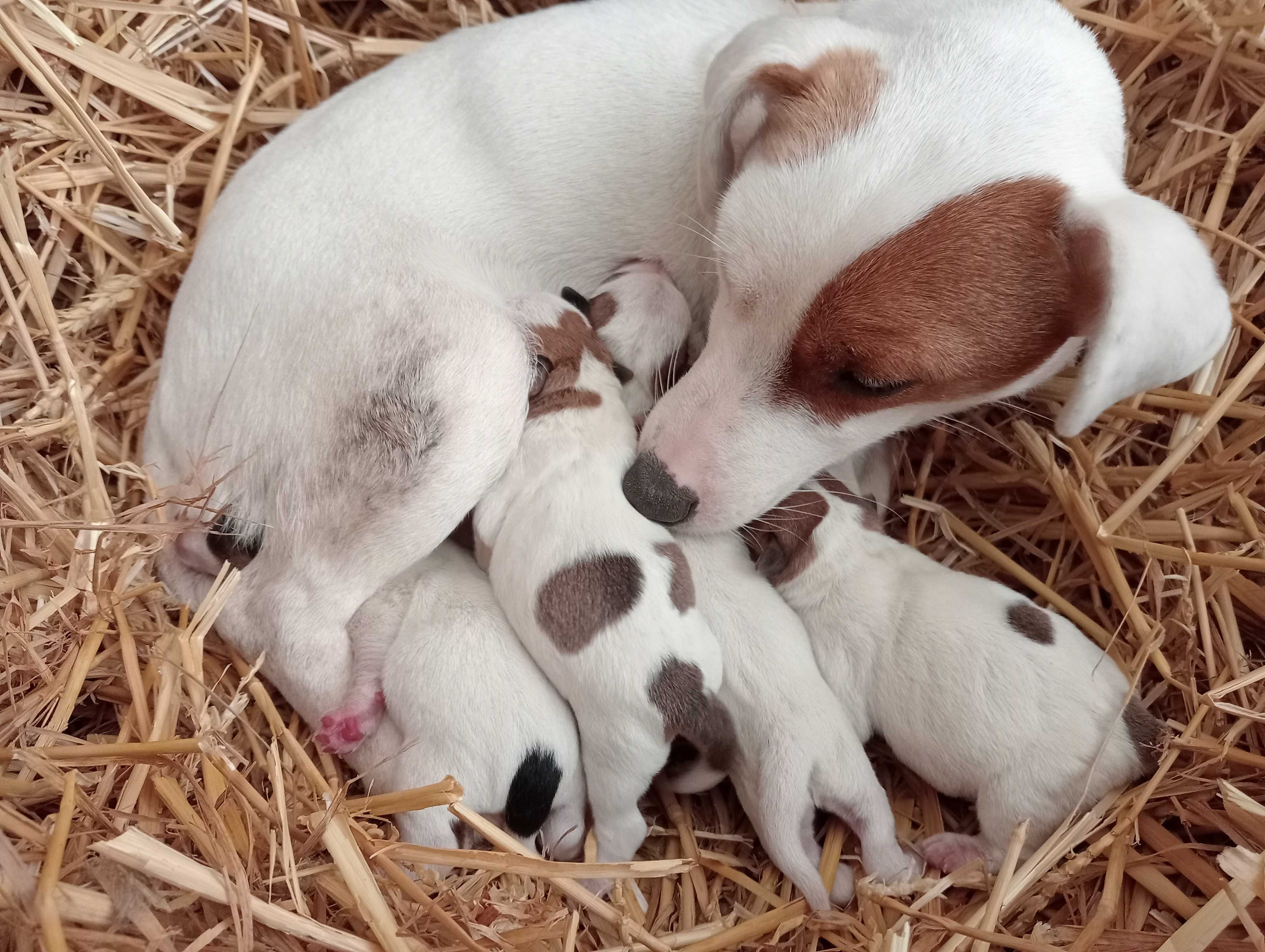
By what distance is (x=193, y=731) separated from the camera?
183 centimetres

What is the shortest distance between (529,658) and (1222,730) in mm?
1407

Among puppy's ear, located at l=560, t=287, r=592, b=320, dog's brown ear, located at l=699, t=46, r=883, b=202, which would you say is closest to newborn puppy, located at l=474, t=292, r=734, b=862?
puppy's ear, located at l=560, t=287, r=592, b=320

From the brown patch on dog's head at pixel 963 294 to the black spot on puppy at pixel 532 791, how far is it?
0.91m

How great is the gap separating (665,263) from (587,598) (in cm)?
96

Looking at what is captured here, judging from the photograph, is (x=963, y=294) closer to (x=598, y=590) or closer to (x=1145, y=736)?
(x=598, y=590)

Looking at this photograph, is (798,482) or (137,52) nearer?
(798,482)

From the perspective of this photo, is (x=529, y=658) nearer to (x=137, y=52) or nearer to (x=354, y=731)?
(x=354, y=731)

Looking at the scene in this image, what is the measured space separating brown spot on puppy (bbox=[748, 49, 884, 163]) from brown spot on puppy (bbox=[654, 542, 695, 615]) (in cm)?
76

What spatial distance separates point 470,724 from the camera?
1.78 meters

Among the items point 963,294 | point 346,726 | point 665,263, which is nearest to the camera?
point 963,294

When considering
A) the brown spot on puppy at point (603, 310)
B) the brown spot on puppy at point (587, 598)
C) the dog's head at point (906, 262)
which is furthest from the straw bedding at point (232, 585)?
the brown spot on puppy at point (603, 310)

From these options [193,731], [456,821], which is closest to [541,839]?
[456,821]

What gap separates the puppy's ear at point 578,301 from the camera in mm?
2146

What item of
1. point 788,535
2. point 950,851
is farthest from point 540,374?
point 950,851
